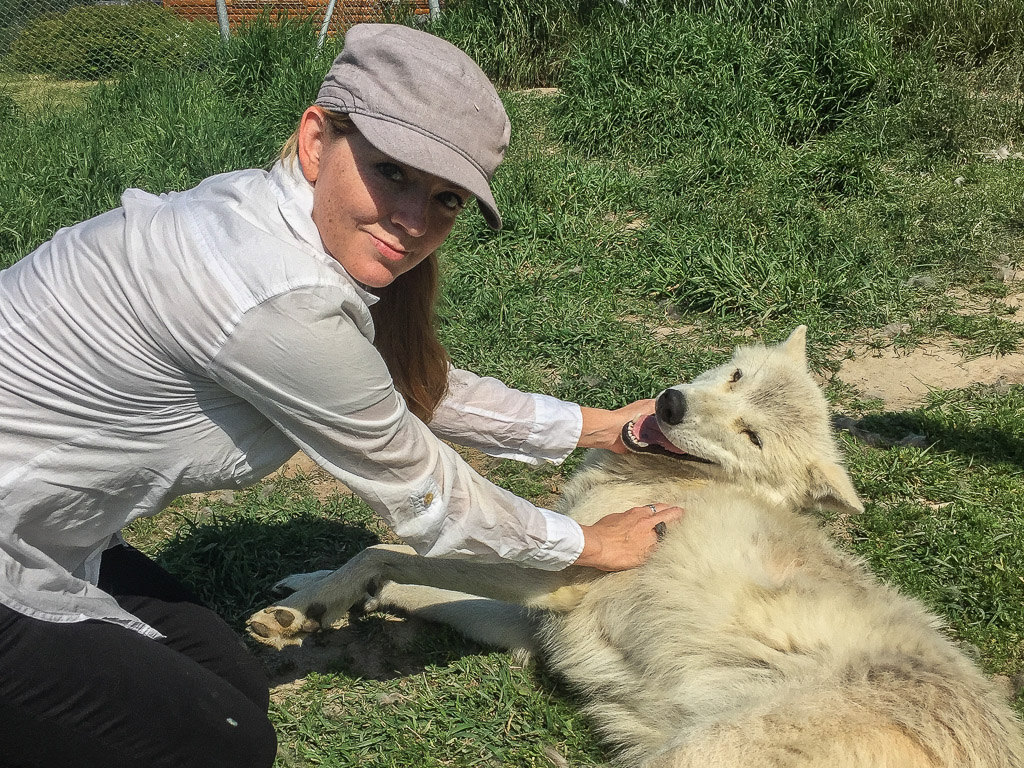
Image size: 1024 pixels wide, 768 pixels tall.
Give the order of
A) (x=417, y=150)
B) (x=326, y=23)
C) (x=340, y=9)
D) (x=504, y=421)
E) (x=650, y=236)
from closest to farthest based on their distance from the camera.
→ (x=417, y=150)
(x=504, y=421)
(x=650, y=236)
(x=326, y=23)
(x=340, y=9)

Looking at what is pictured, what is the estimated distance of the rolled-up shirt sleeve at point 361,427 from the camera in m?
2.23

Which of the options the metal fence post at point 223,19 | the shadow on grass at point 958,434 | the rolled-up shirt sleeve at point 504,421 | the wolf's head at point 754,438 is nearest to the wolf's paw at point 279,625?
the rolled-up shirt sleeve at point 504,421

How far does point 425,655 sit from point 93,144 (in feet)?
17.3

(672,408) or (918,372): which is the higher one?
(672,408)

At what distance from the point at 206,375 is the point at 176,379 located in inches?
2.9

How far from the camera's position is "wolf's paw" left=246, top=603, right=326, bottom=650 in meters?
3.31

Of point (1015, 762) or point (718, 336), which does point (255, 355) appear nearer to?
point (1015, 762)

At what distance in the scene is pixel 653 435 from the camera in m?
3.78

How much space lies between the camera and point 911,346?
17.8 ft

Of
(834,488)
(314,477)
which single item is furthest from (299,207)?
(314,477)

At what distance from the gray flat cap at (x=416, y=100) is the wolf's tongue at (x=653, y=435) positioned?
1.71 meters

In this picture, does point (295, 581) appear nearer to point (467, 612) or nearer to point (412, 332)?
point (467, 612)

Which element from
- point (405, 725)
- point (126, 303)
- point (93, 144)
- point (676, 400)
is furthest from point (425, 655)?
point (93, 144)

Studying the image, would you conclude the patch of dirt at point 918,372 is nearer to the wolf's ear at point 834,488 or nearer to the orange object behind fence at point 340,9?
the wolf's ear at point 834,488
